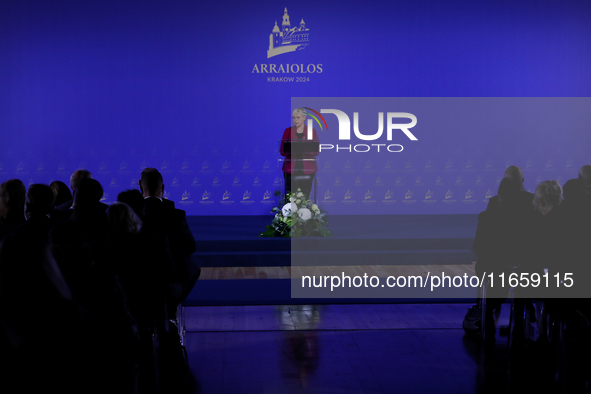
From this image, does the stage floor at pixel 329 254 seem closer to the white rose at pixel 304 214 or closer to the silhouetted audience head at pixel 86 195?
the white rose at pixel 304 214

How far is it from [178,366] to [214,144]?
5.30 metres

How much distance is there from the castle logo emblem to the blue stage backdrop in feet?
0.07

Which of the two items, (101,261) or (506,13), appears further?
(506,13)

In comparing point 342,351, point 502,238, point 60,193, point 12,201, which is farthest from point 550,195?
point 60,193

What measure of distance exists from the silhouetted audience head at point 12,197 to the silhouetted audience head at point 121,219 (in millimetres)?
555

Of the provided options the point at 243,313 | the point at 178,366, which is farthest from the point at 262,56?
the point at 178,366

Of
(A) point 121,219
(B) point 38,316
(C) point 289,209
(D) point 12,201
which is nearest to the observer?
(B) point 38,316

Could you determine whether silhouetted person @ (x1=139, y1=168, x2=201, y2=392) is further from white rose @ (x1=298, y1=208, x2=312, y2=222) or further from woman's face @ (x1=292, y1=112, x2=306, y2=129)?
woman's face @ (x1=292, y1=112, x2=306, y2=129)

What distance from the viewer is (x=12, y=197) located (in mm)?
2627

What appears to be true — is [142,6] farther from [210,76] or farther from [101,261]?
[101,261]

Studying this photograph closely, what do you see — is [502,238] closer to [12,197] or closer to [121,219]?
[121,219]

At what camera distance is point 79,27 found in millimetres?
7715

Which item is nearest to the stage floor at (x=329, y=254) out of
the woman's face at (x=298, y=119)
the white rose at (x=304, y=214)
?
the white rose at (x=304, y=214)

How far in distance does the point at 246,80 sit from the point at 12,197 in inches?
220
